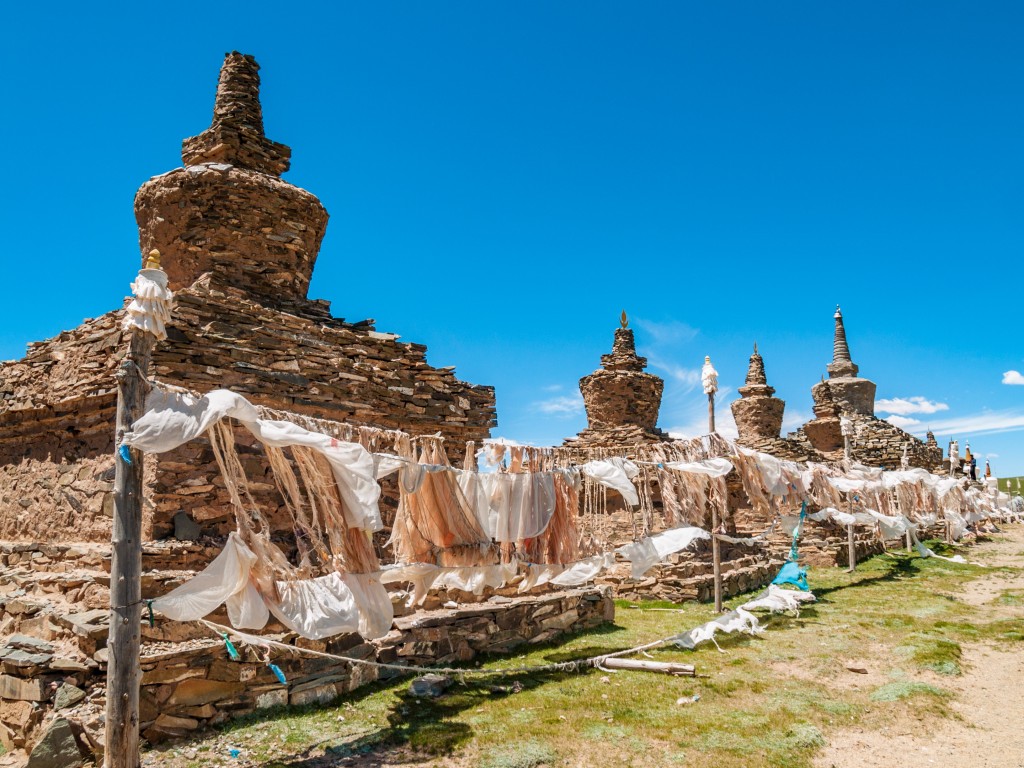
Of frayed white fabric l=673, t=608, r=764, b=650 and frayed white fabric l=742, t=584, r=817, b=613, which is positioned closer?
frayed white fabric l=673, t=608, r=764, b=650

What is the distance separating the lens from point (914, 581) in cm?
1672

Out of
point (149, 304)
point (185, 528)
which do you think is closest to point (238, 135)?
point (185, 528)

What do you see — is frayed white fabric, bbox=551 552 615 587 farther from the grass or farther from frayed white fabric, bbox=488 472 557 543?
the grass

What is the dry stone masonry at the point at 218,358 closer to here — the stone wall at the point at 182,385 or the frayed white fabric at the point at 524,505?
the stone wall at the point at 182,385

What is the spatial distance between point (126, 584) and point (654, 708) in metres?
5.12

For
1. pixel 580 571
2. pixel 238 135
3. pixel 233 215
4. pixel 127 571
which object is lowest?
pixel 580 571

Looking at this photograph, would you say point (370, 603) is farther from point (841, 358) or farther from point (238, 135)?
point (841, 358)

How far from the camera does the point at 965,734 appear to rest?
6.44 metres

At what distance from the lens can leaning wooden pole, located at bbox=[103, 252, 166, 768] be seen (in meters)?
4.79

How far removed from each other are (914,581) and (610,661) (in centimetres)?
1182

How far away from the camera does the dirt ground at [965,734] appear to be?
5.82m

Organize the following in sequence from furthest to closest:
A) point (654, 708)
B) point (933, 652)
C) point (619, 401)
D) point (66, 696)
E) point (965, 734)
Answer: point (619, 401) → point (933, 652) → point (654, 708) → point (965, 734) → point (66, 696)

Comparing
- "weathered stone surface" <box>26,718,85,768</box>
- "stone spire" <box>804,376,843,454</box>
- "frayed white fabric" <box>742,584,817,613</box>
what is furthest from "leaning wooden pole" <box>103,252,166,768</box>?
"stone spire" <box>804,376,843,454</box>

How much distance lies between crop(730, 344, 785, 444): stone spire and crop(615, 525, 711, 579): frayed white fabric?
73.1 ft
